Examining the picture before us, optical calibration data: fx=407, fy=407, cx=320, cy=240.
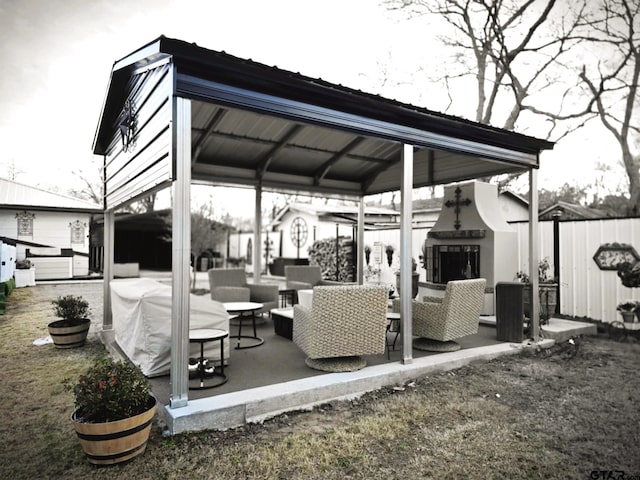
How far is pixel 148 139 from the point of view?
3.80m

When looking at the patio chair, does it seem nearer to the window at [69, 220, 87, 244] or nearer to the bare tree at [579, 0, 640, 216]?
the window at [69, 220, 87, 244]

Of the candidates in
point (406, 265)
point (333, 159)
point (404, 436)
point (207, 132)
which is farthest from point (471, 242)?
point (404, 436)

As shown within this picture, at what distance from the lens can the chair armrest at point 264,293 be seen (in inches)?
261

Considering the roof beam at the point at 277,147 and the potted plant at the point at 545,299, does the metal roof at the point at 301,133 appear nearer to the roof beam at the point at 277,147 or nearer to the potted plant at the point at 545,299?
the roof beam at the point at 277,147

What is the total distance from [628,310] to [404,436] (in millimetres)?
5440

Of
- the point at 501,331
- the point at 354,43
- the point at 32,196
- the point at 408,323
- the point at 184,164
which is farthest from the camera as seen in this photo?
the point at 354,43

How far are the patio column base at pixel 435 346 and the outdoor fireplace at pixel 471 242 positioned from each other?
2.63 meters

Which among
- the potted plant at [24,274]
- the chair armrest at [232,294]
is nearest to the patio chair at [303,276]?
the chair armrest at [232,294]

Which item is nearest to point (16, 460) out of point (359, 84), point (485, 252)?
point (485, 252)

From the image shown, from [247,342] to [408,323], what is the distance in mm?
2068

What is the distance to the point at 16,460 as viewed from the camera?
255 centimetres

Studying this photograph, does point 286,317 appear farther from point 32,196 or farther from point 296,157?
point 32,196

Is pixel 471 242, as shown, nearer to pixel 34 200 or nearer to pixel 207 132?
pixel 207 132

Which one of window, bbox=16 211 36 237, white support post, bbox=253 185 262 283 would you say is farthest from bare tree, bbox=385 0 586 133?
window, bbox=16 211 36 237
